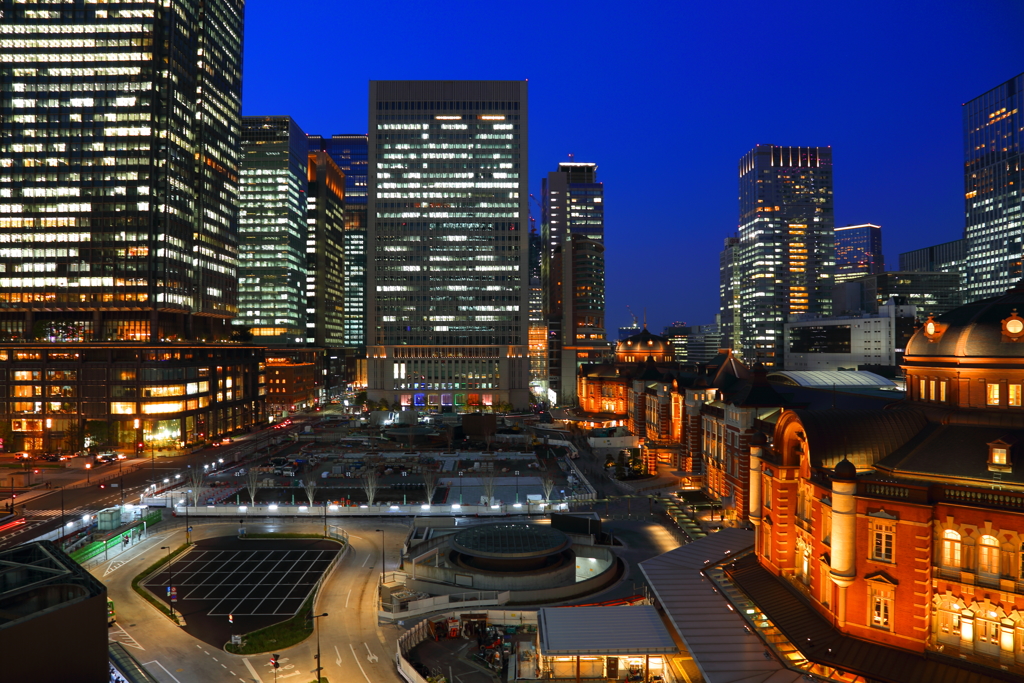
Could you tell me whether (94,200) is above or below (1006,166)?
below

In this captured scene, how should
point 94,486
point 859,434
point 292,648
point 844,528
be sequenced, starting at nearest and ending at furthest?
point 844,528 → point 859,434 → point 292,648 → point 94,486

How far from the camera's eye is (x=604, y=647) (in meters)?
38.6

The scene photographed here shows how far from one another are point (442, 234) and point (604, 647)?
164486 millimetres

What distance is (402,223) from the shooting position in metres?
193

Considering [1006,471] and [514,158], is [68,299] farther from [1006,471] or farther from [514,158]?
[1006,471]

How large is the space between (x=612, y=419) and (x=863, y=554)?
362 ft

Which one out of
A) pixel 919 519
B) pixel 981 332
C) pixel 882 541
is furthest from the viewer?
pixel 981 332

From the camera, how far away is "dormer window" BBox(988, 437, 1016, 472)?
3503 centimetres

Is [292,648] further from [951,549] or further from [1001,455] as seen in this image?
[1001,455]

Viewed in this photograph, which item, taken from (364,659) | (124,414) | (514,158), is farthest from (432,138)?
(364,659)

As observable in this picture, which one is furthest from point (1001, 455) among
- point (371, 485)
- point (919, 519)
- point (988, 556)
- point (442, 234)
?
point (442, 234)

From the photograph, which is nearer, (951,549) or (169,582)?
(951,549)

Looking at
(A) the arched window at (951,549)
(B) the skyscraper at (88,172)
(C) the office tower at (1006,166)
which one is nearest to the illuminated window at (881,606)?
(A) the arched window at (951,549)

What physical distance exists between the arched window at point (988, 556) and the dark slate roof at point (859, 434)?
7.46 meters
